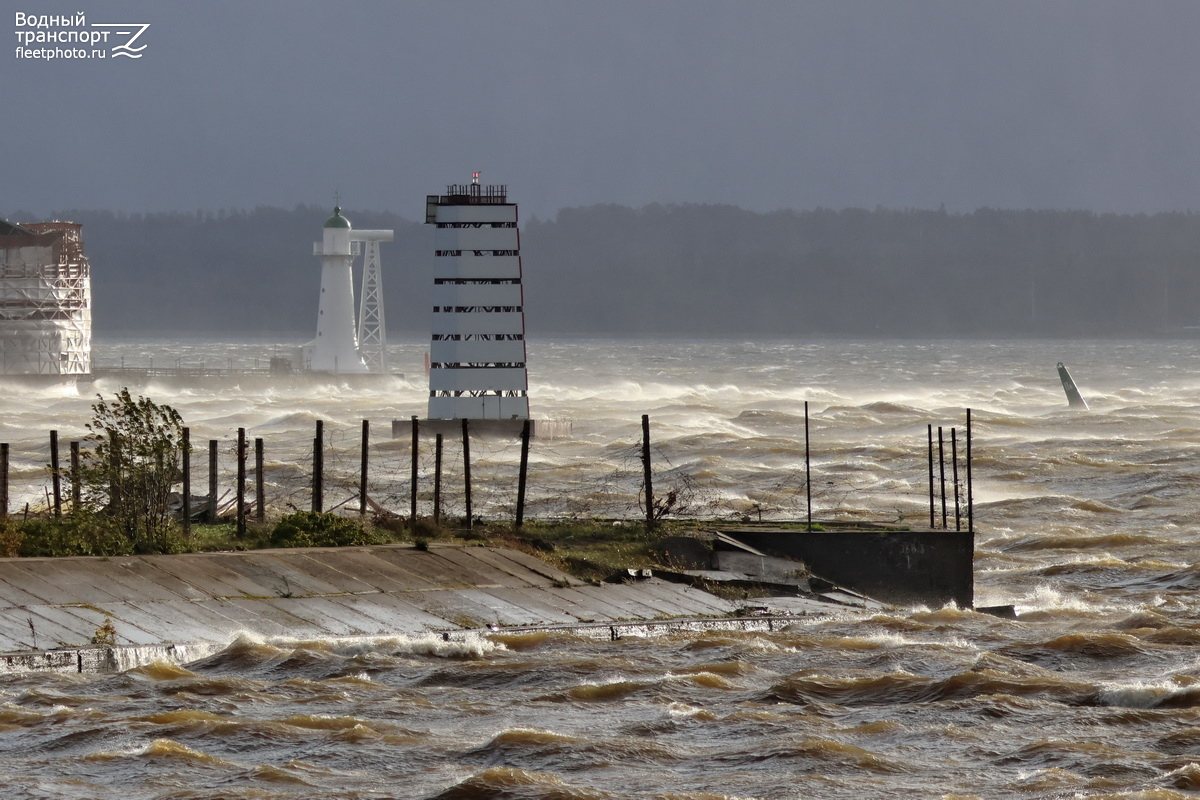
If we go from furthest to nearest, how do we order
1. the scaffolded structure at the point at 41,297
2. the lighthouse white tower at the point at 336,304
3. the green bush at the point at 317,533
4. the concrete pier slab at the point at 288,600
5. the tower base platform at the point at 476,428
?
the scaffolded structure at the point at 41,297, the lighthouse white tower at the point at 336,304, the tower base platform at the point at 476,428, the green bush at the point at 317,533, the concrete pier slab at the point at 288,600

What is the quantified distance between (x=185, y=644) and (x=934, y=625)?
1014 cm

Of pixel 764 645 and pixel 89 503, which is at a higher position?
pixel 89 503

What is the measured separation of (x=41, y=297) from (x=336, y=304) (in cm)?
1941

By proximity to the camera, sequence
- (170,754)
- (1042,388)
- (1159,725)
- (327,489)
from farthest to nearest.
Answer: (1042,388), (327,489), (1159,725), (170,754)

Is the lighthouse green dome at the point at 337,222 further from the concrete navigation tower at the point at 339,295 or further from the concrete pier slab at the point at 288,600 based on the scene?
the concrete pier slab at the point at 288,600

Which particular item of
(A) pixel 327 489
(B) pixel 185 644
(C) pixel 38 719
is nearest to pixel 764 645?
(B) pixel 185 644

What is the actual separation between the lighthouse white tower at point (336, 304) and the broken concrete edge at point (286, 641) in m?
80.3

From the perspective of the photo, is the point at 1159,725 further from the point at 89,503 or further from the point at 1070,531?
the point at 1070,531

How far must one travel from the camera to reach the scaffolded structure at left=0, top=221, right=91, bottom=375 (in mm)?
107000

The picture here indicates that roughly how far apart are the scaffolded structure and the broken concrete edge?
305 ft

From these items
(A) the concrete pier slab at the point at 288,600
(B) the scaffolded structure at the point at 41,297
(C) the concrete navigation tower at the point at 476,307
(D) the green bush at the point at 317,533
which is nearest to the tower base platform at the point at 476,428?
(C) the concrete navigation tower at the point at 476,307

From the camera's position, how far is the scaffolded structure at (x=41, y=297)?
107000mm

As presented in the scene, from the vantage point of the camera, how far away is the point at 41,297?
108m

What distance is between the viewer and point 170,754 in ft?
51.1
